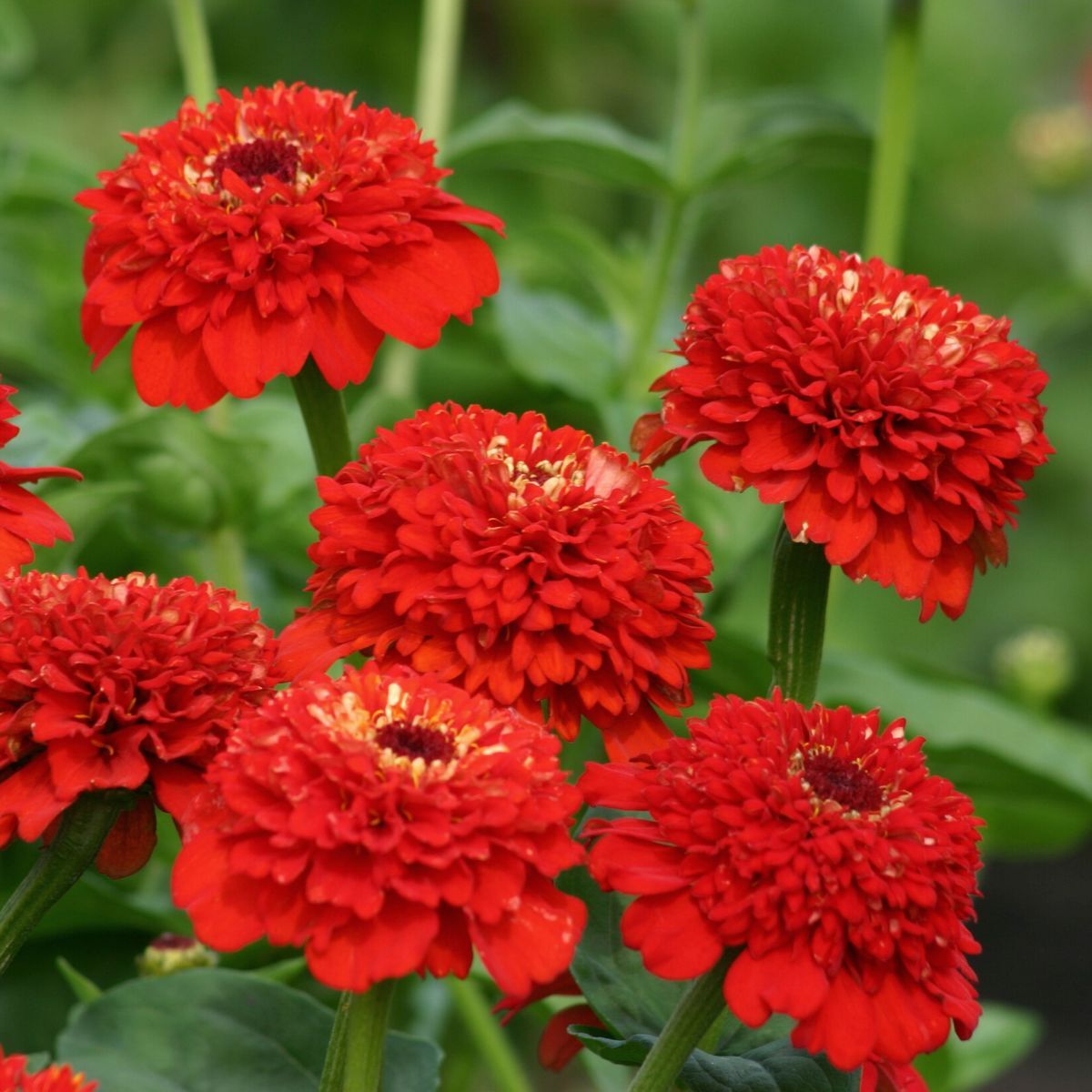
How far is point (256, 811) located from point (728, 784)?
0.26 ft

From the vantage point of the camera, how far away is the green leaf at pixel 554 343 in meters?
0.62

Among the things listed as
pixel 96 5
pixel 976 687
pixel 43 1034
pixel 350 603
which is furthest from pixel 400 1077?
pixel 96 5

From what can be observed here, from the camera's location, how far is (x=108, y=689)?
28cm

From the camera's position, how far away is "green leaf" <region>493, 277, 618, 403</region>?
624mm

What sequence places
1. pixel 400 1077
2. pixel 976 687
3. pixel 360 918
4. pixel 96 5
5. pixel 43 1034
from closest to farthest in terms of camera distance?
pixel 360 918 → pixel 400 1077 → pixel 43 1034 → pixel 976 687 → pixel 96 5

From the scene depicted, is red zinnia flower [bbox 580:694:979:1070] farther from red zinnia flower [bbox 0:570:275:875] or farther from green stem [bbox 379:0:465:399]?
green stem [bbox 379:0:465:399]

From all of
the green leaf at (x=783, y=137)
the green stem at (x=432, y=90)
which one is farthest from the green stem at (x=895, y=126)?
the green stem at (x=432, y=90)

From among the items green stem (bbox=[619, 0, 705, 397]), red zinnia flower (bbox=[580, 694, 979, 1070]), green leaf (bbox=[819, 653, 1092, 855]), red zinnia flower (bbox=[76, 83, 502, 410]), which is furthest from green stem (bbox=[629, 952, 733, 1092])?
green stem (bbox=[619, 0, 705, 397])

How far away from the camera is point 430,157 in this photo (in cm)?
36

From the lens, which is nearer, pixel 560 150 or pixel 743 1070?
pixel 743 1070

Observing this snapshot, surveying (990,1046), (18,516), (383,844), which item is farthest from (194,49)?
(990,1046)

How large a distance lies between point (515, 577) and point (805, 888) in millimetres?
71

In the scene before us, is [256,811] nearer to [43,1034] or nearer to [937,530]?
[937,530]

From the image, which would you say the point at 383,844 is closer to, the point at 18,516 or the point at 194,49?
the point at 18,516
